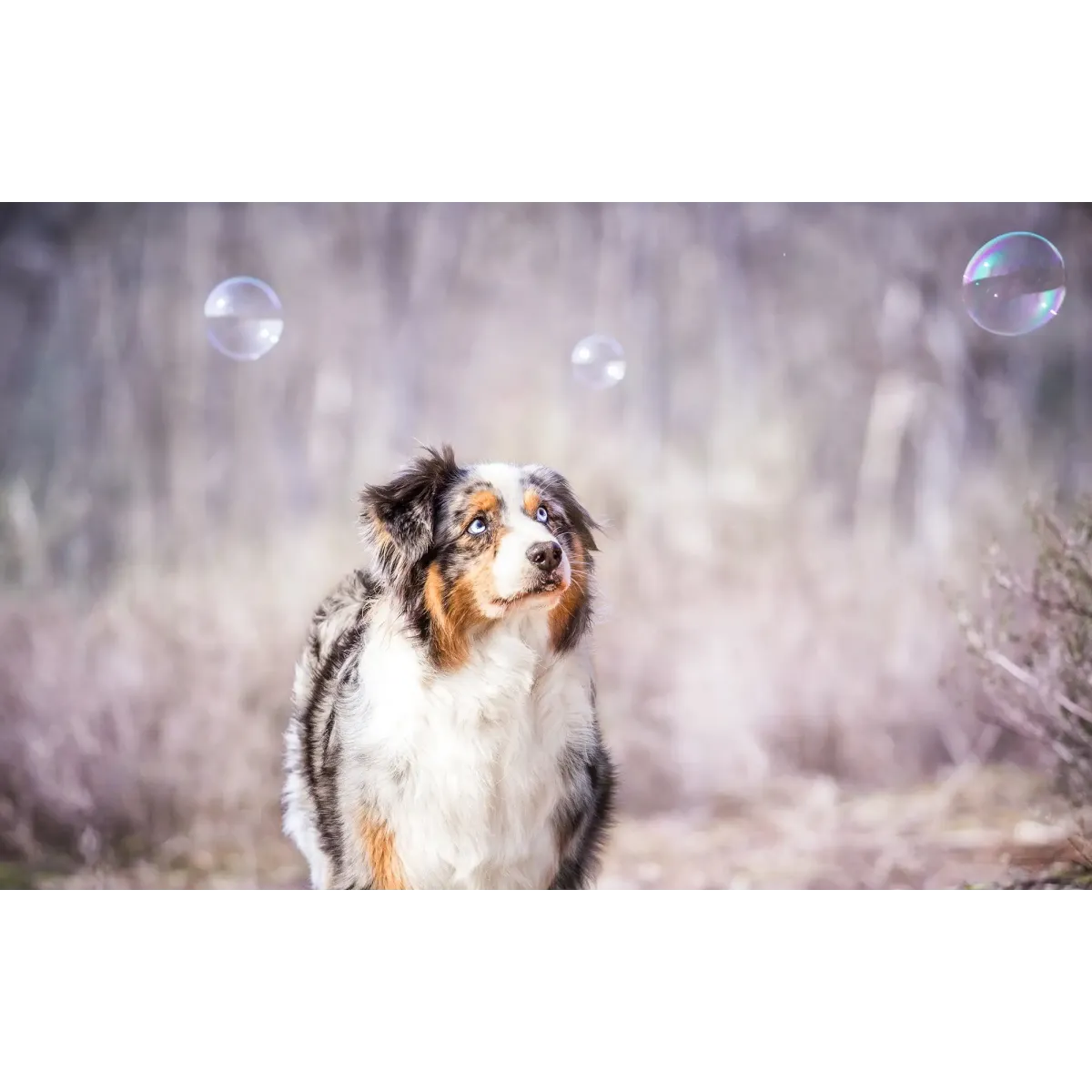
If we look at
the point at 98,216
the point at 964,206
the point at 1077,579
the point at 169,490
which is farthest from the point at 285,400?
the point at 1077,579

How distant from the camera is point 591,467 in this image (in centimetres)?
435

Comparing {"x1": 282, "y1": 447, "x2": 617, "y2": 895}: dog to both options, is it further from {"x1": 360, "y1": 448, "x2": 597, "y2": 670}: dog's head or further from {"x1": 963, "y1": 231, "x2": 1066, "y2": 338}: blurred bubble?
{"x1": 963, "y1": 231, "x2": 1066, "y2": 338}: blurred bubble

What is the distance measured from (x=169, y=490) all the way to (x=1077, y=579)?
3.20 meters

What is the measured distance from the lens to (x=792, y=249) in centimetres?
425

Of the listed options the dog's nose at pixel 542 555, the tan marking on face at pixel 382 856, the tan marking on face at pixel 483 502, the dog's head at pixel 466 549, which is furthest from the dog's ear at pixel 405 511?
the tan marking on face at pixel 382 856

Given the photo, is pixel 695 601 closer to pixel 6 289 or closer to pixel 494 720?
pixel 494 720

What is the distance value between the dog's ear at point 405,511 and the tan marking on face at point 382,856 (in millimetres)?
708

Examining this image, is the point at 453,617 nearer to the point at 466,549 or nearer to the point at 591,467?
the point at 466,549

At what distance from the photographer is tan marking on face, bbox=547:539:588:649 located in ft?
11.5

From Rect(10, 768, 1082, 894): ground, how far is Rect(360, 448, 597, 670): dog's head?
3.55 feet

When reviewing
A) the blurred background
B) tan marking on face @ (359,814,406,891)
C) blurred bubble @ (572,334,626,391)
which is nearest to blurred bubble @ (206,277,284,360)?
the blurred background

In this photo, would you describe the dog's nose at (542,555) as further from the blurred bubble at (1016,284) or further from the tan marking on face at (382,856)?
the blurred bubble at (1016,284)

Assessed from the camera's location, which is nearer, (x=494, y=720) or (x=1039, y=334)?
(x=494, y=720)

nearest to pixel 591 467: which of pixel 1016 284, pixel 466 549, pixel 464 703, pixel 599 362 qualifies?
pixel 599 362
